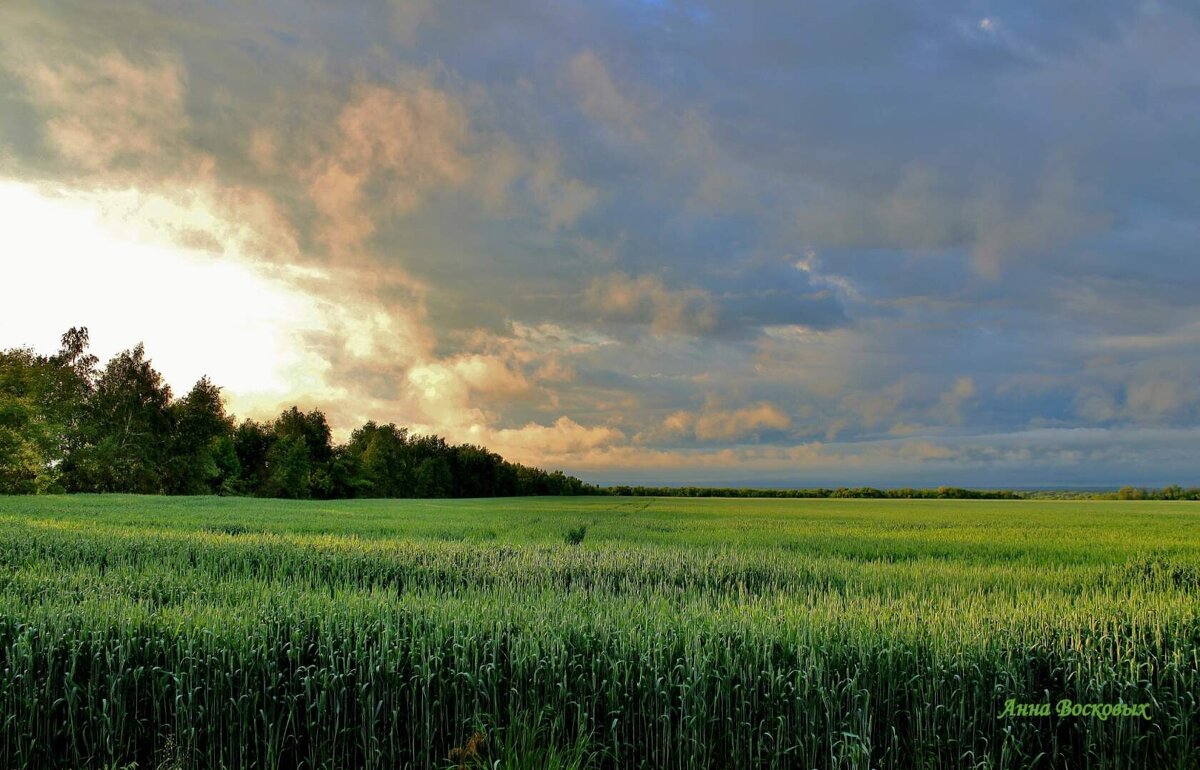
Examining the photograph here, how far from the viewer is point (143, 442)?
73.2 metres

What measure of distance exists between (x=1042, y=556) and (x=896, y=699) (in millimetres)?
17741

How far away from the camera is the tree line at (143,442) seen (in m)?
65.1

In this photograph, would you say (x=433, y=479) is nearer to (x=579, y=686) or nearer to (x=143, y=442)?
(x=143, y=442)

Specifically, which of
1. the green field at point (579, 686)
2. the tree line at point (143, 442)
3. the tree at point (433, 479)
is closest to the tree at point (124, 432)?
the tree line at point (143, 442)

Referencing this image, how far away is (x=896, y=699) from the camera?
251 inches

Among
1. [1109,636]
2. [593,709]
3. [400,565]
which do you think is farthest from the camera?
[400,565]

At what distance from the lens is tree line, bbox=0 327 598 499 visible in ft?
214

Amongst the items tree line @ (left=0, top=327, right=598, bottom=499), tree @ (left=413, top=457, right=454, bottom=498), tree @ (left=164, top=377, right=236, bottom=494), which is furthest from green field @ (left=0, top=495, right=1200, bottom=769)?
tree @ (left=413, top=457, right=454, bottom=498)

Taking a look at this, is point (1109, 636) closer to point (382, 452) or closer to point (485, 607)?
point (485, 607)

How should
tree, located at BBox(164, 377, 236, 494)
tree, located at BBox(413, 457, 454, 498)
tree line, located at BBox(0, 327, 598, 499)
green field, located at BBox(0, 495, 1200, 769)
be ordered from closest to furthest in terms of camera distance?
green field, located at BBox(0, 495, 1200, 769)
tree line, located at BBox(0, 327, 598, 499)
tree, located at BBox(164, 377, 236, 494)
tree, located at BBox(413, 457, 454, 498)

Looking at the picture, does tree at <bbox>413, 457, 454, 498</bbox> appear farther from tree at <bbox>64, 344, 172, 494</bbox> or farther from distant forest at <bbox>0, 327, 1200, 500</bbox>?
tree at <bbox>64, 344, 172, 494</bbox>

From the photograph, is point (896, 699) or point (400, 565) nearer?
point (896, 699)

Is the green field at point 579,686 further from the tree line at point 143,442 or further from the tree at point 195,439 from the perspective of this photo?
the tree at point 195,439

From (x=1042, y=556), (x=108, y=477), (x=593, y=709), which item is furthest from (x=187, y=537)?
(x=108, y=477)
